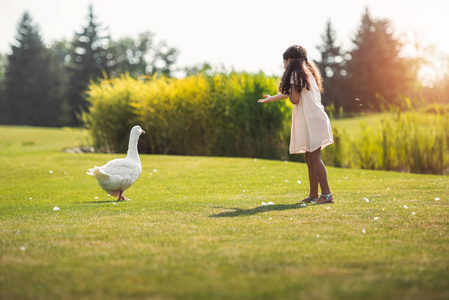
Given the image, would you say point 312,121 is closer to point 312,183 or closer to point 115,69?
point 312,183

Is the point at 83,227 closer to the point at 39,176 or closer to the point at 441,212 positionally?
the point at 441,212

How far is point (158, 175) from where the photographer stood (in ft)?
34.9

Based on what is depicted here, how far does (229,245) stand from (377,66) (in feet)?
139

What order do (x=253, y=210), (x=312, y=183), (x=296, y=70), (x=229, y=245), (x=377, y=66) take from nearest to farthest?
(x=229, y=245)
(x=253, y=210)
(x=296, y=70)
(x=312, y=183)
(x=377, y=66)

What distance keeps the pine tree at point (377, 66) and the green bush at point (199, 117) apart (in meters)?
29.1

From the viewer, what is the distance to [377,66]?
→ 140 ft

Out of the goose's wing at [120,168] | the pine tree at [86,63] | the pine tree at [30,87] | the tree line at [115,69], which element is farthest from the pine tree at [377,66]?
the goose's wing at [120,168]

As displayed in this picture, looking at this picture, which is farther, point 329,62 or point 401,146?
point 329,62

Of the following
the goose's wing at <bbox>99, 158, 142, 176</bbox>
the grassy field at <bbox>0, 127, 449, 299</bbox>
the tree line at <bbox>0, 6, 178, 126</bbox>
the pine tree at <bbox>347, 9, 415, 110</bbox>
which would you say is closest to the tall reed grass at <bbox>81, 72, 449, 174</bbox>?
the grassy field at <bbox>0, 127, 449, 299</bbox>

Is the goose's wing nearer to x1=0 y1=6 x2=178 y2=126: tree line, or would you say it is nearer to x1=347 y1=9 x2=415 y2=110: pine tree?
x1=347 y1=9 x2=415 y2=110: pine tree

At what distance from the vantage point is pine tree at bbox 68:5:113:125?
2188 inches

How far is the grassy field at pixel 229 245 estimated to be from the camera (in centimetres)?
282

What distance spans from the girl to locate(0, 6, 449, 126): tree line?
27049mm

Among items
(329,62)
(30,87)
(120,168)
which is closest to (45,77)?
(30,87)
